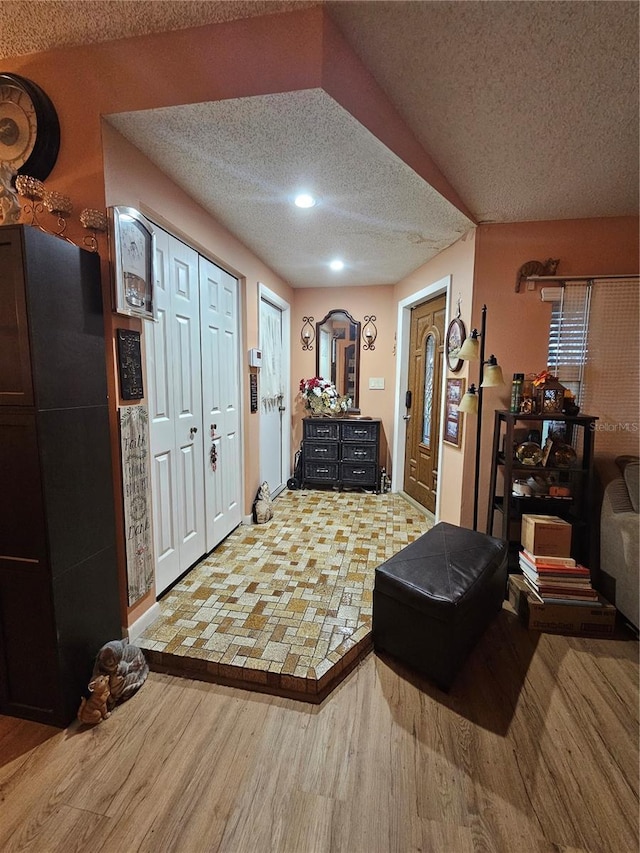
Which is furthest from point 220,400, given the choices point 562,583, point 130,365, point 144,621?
point 562,583

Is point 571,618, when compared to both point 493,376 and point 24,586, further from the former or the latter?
point 24,586

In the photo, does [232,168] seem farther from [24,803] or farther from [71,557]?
[24,803]

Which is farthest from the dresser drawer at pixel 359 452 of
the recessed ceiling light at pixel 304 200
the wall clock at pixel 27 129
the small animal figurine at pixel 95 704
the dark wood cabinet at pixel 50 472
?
the wall clock at pixel 27 129

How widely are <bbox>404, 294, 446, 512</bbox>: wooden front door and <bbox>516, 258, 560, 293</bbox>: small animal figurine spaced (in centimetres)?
A: 75

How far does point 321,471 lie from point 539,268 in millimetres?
2693

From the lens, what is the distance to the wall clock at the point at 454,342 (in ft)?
8.93

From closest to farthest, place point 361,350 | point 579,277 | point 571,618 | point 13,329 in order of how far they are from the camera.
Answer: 1. point 13,329
2. point 571,618
3. point 579,277
4. point 361,350

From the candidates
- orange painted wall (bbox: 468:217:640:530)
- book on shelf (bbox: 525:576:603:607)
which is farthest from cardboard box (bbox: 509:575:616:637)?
orange painted wall (bbox: 468:217:640:530)

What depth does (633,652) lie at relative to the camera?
1.81m

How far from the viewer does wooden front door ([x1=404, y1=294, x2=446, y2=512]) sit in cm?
333

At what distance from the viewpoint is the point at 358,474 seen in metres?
3.98

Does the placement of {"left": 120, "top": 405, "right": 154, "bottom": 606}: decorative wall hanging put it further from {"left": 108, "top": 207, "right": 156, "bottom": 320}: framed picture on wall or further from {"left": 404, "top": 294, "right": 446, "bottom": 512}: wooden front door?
{"left": 404, "top": 294, "right": 446, "bottom": 512}: wooden front door

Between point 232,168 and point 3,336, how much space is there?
1.29m

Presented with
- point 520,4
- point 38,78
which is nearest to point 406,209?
point 520,4
